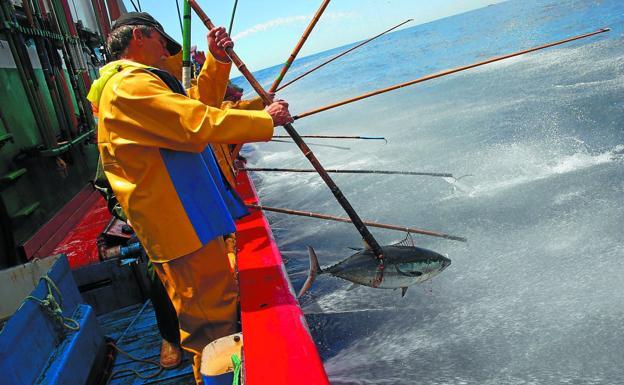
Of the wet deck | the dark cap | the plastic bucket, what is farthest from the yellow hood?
the wet deck

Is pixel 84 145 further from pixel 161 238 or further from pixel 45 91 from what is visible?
pixel 161 238

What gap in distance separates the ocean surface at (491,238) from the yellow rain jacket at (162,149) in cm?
204

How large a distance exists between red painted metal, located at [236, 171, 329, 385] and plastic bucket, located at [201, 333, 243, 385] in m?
0.07

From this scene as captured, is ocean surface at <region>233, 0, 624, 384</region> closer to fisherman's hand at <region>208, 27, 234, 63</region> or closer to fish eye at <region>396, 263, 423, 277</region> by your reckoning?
fish eye at <region>396, 263, 423, 277</region>

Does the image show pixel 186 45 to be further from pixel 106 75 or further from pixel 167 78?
pixel 106 75

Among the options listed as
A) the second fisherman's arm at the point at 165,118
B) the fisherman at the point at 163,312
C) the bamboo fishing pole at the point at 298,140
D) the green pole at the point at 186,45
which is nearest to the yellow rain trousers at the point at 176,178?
the second fisherman's arm at the point at 165,118

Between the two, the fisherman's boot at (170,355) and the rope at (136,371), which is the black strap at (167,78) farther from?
→ the rope at (136,371)

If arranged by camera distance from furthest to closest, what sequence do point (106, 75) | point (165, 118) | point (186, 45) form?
point (186, 45) < point (106, 75) < point (165, 118)

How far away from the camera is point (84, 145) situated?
826cm

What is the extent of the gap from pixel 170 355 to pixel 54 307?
93cm

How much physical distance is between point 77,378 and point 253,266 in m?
Answer: 1.37

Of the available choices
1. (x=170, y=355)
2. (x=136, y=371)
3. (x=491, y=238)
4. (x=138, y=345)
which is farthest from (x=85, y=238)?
(x=491, y=238)

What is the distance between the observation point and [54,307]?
266 cm

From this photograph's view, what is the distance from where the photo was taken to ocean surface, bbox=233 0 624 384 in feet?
10.9
